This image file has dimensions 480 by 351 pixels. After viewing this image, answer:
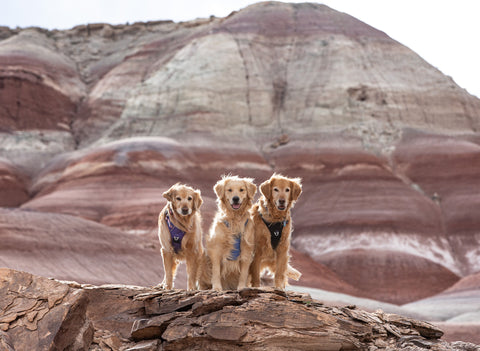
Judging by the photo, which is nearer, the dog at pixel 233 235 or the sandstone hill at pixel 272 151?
the dog at pixel 233 235

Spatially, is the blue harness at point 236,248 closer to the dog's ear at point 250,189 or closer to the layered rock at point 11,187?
the dog's ear at point 250,189

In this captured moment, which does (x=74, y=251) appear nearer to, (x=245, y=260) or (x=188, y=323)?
(x=245, y=260)

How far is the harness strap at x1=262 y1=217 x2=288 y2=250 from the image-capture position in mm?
11258

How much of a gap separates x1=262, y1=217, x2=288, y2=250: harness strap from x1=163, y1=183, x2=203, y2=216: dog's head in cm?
135

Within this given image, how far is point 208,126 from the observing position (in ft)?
200

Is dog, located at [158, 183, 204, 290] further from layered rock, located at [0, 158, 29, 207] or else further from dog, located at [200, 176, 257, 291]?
layered rock, located at [0, 158, 29, 207]

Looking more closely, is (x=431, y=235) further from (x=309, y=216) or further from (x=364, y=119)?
(x=364, y=119)

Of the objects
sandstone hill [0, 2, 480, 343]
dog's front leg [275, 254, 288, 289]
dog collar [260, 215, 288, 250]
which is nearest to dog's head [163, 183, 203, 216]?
dog collar [260, 215, 288, 250]

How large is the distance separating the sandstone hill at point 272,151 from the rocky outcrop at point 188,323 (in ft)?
68.5

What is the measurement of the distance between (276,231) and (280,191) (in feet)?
2.26

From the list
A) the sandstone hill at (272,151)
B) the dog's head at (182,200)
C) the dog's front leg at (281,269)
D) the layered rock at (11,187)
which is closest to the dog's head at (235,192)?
the dog's head at (182,200)

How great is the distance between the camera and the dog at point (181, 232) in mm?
11188

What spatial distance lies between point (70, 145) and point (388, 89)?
36.0 meters

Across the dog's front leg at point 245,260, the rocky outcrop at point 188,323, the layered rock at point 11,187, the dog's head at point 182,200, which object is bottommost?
the layered rock at point 11,187
